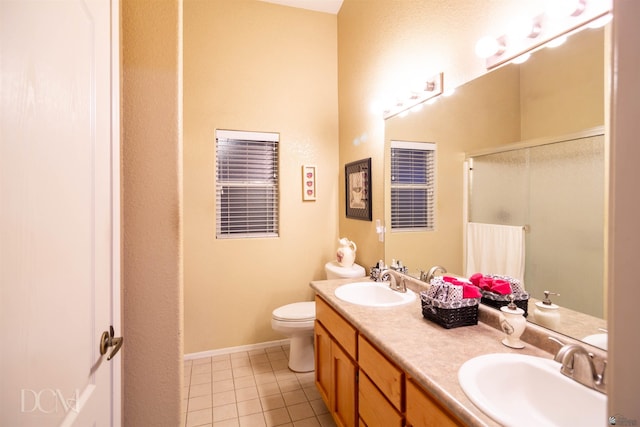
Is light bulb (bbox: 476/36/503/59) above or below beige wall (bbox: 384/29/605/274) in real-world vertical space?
above

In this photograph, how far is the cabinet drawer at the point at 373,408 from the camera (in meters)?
1.17

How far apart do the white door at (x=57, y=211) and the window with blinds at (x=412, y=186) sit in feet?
5.41

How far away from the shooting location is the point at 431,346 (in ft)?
3.84

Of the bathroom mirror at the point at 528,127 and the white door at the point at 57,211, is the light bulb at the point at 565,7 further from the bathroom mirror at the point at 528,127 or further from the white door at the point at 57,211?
the white door at the point at 57,211

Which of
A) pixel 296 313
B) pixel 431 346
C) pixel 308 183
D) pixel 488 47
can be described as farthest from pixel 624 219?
pixel 308 183

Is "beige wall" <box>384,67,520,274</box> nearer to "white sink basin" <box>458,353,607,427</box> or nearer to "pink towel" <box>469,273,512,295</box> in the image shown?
A: "pink towel" <box>469,273,512,295</box>

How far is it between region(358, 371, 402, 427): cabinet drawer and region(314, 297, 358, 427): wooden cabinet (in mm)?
84

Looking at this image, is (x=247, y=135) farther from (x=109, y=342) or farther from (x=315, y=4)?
(x=109, y=342)

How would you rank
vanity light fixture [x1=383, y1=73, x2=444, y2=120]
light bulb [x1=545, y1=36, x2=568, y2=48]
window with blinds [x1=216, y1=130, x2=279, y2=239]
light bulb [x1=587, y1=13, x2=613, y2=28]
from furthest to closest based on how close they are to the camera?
window with blinds [x1=216, y1=130, x2=279, y2=239], vanity light fixture [x1=383, y1=73, x2=444, y2=120], light bulb [x1=545, y1=36, x2=568, y2=48], light bulb [x1=587, y1=13, x2=613, y2=28]

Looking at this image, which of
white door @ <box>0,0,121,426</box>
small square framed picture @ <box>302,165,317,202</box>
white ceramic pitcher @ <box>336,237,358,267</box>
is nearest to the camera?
white door @ <box>0,0,121,426</box>

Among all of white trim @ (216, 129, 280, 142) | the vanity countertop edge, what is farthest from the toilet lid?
white trim @ (216, 129, 280, 142)

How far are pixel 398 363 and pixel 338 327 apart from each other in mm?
626

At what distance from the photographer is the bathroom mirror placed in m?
1.04

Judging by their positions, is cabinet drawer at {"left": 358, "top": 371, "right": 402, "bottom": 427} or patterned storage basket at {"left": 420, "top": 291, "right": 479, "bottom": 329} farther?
patterned storage basket at {"left": 420, "top": 291, "right": 479, "bottom": 329}
